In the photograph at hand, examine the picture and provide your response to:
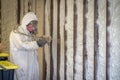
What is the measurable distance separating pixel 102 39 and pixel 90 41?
0.24m

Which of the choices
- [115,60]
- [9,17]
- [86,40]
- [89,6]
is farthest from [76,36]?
[9,17]

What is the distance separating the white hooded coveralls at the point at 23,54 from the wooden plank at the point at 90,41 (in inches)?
32.0

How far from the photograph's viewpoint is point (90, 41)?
3.69m

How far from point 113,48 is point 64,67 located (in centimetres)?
Answer: 113

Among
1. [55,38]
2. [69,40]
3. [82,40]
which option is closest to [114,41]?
[82,40]

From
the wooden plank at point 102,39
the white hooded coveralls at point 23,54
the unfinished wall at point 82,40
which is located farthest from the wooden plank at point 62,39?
the wooden plank at point 102,39

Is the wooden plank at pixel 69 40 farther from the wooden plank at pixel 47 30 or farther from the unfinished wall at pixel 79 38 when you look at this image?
the wooden plank at pixel 47 30

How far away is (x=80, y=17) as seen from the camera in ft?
12.7

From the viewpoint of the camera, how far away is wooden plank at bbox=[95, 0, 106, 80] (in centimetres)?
347

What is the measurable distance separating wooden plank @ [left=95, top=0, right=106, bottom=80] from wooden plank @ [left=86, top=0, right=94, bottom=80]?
13 cm

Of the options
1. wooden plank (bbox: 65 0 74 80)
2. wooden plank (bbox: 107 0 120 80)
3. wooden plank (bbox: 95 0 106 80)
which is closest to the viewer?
wooden plank (bbox: 107 0 120 80)

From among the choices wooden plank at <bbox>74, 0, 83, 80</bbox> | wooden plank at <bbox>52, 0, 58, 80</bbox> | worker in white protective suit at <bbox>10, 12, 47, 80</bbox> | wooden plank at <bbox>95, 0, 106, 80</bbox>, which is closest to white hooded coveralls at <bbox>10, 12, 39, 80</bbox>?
worker in white protective suit at <bbox>10, 12, 47, 80</bbox>

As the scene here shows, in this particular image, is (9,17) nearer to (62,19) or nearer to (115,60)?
(62,19)

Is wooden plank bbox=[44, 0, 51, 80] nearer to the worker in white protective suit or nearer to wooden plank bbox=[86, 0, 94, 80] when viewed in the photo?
the worker in white protective suit
